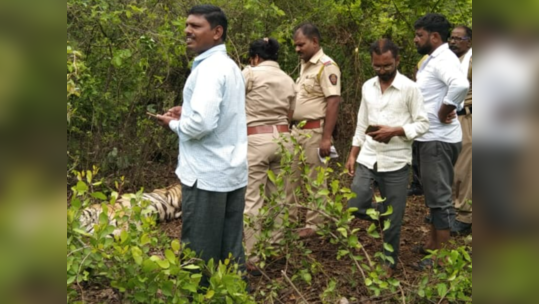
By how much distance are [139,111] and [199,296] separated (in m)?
4.91

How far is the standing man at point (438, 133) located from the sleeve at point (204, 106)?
197cm

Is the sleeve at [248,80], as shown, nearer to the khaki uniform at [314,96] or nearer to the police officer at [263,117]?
the police officer at [263,117]

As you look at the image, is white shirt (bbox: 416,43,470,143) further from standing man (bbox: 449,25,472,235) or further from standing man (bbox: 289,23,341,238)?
standing man (bbox: 449,25,472,235)

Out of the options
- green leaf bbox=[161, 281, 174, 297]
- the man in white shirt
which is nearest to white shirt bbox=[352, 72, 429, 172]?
the man in white shirt

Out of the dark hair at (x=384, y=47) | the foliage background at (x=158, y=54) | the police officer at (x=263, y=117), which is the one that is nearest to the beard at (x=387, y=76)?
the dark hair at (x=384, y=47)

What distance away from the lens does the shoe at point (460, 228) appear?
5.45 metres

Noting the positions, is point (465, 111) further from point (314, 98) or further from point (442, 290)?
point (442, 290)

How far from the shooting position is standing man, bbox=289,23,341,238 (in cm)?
520

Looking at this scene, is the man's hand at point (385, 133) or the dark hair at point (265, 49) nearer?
the man's hand at point (385, 133)

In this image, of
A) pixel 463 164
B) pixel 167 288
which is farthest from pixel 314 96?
pixel 167 288

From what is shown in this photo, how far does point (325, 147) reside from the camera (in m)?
5.23

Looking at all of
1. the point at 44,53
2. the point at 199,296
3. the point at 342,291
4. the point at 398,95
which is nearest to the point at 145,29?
the point at 398,95

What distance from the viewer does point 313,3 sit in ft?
27.4

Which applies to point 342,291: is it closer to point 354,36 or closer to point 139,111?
point 139,111
